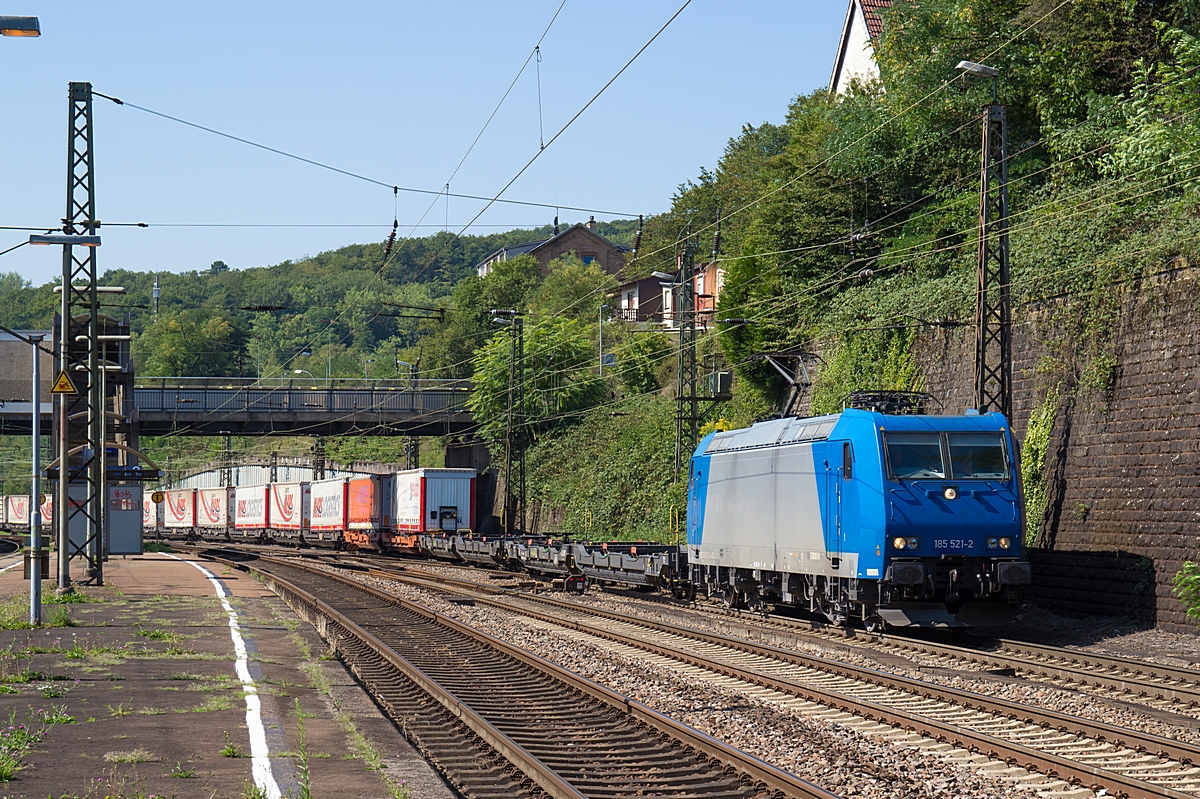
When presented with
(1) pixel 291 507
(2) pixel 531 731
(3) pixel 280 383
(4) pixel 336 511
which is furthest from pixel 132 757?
(3) pixel 280 383

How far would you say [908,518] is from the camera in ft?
58.9

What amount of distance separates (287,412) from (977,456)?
5126 centimetres

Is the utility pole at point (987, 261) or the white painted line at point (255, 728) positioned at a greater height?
the utility pole at point (987, 261)

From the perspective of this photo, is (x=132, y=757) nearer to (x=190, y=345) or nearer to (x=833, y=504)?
(x=833, y=504)

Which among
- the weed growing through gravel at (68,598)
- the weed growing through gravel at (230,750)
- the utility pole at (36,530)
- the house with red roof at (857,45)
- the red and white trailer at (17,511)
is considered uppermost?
the house with red roof at (857,45)

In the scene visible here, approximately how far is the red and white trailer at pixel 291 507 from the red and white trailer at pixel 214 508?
7444 millimetres

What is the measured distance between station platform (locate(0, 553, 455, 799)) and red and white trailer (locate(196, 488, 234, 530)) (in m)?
58.5

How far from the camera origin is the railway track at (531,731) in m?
8.91

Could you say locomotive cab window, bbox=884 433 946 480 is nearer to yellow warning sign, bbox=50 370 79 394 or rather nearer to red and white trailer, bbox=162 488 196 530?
yellow warning sign, bbox=50 370 79 394

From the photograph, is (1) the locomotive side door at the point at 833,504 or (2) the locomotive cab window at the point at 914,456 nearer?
(2) the locomotive cab window at the point at 914,456

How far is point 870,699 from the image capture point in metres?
13.1

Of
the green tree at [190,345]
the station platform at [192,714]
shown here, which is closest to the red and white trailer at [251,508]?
the green tree at [190,345]

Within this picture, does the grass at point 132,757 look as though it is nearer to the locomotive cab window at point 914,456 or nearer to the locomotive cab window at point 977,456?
the locomotive cab window at point 914,456

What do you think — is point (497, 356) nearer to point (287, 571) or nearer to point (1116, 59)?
point (287, 571)
